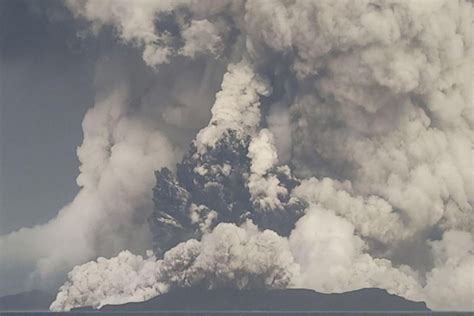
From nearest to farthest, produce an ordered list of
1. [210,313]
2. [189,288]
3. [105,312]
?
[189,288], [105,312], [210,313]

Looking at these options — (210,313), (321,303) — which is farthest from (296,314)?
(210,313)

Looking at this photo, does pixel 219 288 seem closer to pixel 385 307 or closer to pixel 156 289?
pixel 156 289

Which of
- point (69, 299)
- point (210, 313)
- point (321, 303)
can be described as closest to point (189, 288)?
point (69, 299)

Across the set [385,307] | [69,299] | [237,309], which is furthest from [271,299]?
[69,299]

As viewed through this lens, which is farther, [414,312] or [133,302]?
[414,312]

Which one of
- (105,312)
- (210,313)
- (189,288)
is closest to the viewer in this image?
(189,288)

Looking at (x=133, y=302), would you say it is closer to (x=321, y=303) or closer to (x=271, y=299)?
(x=271, y=299)

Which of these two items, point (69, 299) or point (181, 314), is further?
point (181, 314)
